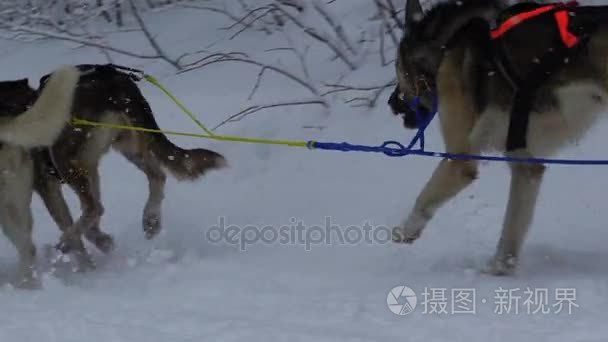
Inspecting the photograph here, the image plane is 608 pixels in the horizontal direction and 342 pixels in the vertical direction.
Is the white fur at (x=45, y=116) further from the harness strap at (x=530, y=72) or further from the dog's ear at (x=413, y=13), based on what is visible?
the harness strap at (x=530, y=72)

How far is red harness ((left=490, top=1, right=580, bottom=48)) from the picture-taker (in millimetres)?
4012

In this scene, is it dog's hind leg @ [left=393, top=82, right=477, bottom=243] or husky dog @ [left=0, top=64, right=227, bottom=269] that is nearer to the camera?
dog's hind leg @ [left=393, top=82, right=477, bottom=243]

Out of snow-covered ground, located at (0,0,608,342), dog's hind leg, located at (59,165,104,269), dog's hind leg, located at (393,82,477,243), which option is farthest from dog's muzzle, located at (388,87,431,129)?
dog's hind leg, located at (59,165,104,269)

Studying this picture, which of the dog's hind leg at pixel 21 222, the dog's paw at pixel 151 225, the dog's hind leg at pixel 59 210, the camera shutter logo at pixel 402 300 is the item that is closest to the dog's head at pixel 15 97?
the dog's hind leg at pixel 21 222

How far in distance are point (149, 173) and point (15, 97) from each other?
1.09 meters

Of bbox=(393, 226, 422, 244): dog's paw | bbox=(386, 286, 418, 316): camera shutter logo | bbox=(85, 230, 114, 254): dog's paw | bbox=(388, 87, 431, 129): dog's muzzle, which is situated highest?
bbox=(388, 87, 431, 129): dog's muzzle

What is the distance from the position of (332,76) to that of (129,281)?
A: 3.67 m

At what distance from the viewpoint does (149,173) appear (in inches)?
225

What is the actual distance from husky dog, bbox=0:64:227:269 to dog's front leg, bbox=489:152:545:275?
197 centimetres

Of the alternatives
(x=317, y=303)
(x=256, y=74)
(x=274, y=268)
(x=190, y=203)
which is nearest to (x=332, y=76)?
(x=256, y=74)

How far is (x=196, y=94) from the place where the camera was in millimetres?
8398

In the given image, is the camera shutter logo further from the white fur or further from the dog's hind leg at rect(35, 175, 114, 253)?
the dog's hind leg at rect(35, 175, 114, 253)

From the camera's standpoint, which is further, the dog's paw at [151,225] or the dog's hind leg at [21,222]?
the dog's paw at [151,225]

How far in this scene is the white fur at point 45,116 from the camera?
4.48m
